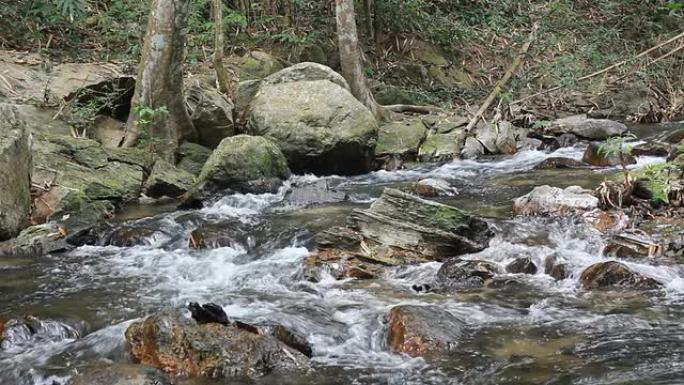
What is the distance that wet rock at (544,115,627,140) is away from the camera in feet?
37.4

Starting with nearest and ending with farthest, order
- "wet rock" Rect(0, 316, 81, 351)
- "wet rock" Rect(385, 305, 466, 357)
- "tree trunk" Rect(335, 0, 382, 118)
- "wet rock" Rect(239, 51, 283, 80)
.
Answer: "wet rock" Rect(385, 305, 466, 357)
"wet rock" Rect(0, 316, 81, 351)
"tree trunk" Rect(335, 0, 382, 118)
"wet rock" Rect(239, 51, 283, 80)

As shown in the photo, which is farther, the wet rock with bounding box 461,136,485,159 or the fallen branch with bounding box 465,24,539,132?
the fallen branch with bounding box 465,24,539,132

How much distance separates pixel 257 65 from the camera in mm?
12469

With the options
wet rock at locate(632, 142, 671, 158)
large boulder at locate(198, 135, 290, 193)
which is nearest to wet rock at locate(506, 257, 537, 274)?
large boulder at locate(198, 135, 290, 193)

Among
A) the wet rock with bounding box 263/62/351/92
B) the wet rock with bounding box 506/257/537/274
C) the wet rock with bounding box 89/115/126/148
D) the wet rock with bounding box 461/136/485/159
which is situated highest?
the wet rock with bounding box 263/62/351/92

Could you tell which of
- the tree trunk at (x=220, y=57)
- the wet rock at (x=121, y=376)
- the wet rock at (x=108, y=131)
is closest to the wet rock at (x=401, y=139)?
the tree trunk at (x=220, y=57)

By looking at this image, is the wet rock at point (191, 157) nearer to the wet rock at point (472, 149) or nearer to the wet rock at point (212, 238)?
the wet rock at point (212, 238)

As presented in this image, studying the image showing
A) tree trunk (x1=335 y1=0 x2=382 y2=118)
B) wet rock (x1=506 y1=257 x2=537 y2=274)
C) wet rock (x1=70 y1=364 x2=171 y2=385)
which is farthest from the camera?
tree trunk (x1=335 y1=0 x2=382 y2=118)

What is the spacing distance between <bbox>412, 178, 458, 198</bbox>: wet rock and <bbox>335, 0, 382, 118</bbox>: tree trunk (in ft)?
11.0

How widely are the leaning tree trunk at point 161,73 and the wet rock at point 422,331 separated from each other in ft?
19.1

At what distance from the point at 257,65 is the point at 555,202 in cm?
711

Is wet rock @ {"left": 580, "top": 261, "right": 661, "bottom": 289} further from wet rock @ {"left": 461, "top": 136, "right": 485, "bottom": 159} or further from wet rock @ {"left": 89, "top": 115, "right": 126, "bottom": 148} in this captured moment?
wet rock @ {"left": 89, "top": 115, "right": 126, "bottom": 148}

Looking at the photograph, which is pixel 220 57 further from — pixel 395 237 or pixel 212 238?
pixel 395 237

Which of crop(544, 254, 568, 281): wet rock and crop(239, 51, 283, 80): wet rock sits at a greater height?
crop(239, 51, 283, 80): wet rock
